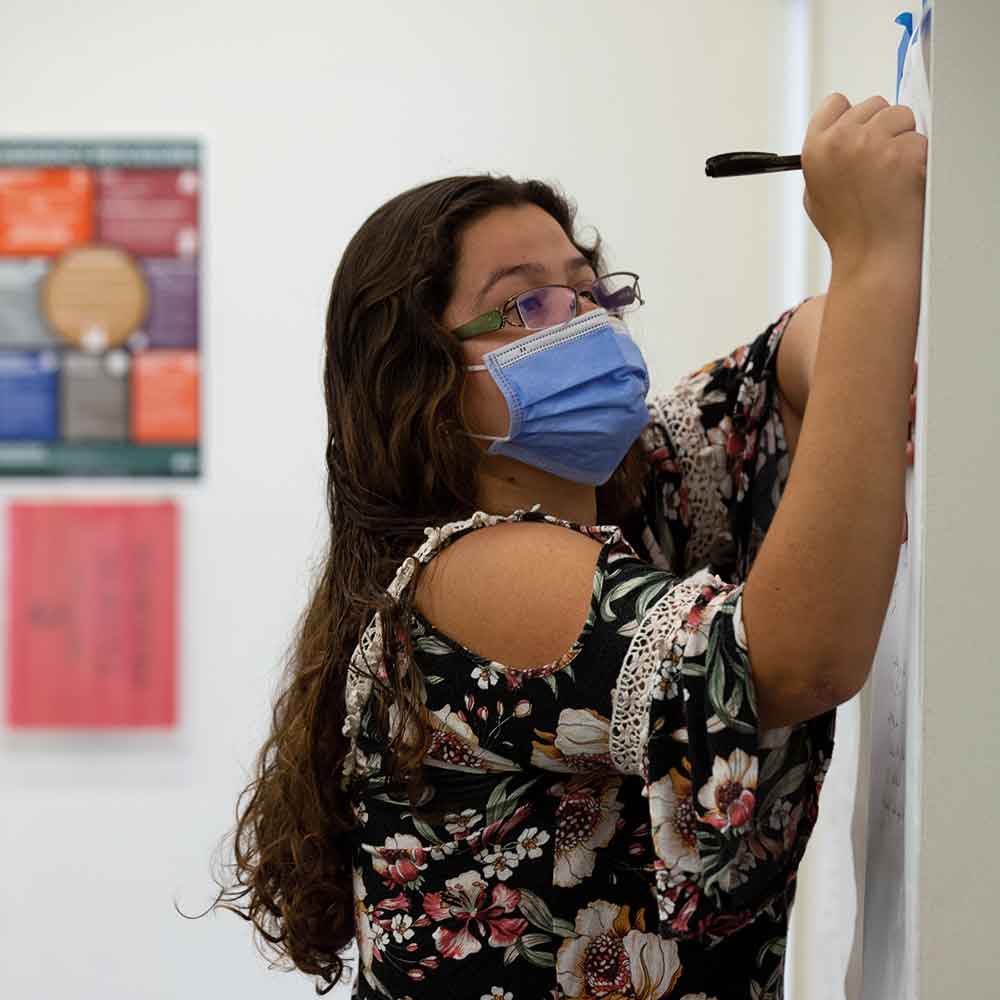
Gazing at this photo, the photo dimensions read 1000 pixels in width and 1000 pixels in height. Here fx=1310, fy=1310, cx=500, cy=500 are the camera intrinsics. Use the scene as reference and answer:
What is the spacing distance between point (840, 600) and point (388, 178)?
5.06ft

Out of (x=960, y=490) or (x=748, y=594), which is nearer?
(x=960, y=490)

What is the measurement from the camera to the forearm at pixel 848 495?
28.2 inches

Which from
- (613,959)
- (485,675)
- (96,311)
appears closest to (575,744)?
(485,675)

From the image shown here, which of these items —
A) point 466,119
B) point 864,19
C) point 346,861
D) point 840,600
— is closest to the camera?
point 840,600

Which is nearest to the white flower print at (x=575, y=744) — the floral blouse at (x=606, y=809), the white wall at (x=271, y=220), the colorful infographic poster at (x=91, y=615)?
the floral blouse at (x=606, y=809)

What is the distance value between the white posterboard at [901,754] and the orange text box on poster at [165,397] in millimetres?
1383

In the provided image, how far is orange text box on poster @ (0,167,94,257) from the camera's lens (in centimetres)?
213

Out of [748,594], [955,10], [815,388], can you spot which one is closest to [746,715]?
[748,594]

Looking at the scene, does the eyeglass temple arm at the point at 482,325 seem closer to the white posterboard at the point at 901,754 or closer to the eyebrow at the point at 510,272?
the eyebrow at the point at 510,272

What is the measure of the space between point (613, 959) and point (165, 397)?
142 centimetres

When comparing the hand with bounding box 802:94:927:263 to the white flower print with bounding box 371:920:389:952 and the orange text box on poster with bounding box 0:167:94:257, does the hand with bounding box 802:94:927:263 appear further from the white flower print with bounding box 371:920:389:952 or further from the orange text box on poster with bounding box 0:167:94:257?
the orange text box on poster with bounding box 0:167:94:257

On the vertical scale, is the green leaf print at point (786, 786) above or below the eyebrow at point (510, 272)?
below

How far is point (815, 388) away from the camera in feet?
2.44

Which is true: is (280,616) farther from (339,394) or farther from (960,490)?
(960,490)
